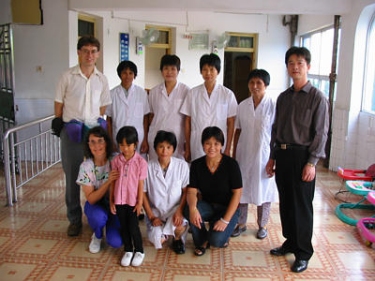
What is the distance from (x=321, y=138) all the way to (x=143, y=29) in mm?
5145

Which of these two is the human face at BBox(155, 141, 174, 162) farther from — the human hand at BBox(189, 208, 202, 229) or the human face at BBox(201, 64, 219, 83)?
the human face at BBox(201, 64, 219, 83)

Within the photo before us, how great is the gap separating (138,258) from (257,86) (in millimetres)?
1433

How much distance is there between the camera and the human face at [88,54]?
263 centimetres

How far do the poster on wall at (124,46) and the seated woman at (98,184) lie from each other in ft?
13.0

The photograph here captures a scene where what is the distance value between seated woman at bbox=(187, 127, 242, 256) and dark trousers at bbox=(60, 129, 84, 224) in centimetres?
87

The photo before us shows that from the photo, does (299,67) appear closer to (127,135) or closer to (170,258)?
(127,135)

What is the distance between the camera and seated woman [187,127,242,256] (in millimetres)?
2482

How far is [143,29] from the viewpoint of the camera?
6691 mm

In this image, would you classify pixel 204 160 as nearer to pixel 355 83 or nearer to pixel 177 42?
pixel 355 83

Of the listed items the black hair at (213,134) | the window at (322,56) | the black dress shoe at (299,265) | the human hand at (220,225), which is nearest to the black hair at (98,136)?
the black hair at (213,134)

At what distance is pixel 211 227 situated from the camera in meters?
2.55

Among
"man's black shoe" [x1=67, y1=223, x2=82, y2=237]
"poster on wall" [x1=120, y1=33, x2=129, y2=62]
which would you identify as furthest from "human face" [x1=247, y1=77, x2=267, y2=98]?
"poster on wall" [x1=120, y1=33, x2=129, y2=62]

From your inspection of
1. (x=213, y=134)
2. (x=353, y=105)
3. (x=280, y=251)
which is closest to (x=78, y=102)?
(x=213, y=134)

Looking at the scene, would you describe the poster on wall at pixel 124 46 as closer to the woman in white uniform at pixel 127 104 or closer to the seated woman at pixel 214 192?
the woman in white uniform at pixel 127 104
